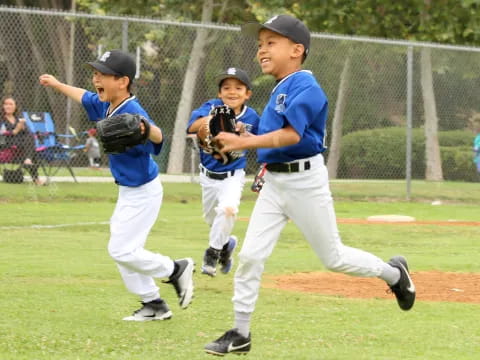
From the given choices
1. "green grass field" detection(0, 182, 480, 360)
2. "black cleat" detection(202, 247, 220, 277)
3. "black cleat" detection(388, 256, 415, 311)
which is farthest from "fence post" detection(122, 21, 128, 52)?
"black cleat" detection(388, 256, 415, 311)

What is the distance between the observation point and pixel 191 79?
755 inches

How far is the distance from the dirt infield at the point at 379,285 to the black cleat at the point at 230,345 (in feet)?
8.21

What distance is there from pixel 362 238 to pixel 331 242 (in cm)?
716

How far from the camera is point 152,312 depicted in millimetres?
7156

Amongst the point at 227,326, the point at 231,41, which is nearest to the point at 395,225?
the point at 231,41

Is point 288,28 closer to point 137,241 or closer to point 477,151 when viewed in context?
point 137,241

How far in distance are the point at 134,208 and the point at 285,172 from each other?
1402mm

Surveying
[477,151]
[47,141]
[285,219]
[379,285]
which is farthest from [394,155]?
[285,219]

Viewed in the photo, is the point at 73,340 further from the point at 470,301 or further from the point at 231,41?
the point at 231,41

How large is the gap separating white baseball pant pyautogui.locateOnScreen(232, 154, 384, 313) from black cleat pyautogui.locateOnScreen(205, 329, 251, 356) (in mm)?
168

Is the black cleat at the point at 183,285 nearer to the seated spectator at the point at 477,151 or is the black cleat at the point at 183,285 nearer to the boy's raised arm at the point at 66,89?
the boy's raised arm at the point at 66,89

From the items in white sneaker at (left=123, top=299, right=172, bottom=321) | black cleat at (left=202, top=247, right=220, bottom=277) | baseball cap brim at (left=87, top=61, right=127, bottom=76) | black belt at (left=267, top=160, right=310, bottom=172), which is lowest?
black cleat at (left=202, top=247, right=220, bottom=277)

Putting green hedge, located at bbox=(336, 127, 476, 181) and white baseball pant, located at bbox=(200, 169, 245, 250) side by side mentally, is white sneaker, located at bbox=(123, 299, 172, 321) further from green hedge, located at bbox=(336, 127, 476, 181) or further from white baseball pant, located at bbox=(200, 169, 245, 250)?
green hedge, located at bbox=(336, 127, 476, 181)

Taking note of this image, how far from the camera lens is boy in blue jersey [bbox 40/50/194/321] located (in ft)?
23.2
